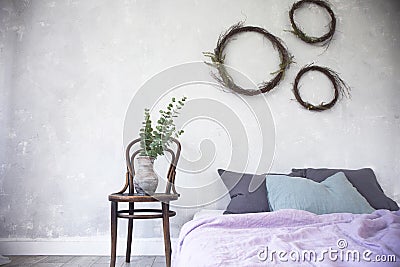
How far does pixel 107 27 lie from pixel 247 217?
208 cm

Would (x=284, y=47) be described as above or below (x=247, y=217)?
above

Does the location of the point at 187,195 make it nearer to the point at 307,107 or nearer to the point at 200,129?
the point at 200,129

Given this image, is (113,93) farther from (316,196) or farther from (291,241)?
(291,241)

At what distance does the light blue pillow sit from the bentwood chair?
67cm

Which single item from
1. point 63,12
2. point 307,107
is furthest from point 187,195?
point 63,12

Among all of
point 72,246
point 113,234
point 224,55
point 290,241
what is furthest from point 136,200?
point 224,55

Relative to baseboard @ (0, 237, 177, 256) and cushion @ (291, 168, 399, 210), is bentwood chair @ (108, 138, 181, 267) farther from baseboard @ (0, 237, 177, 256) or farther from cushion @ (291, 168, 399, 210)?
cushion @ (291, 168, 399, 210)

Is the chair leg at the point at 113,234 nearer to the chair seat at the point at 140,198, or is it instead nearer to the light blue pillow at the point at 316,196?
the chair seat at the point at 140,198

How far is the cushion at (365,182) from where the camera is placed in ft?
9.88

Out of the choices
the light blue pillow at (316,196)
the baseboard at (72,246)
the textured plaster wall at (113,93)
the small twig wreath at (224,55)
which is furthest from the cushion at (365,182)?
the baseboard at (72,246)

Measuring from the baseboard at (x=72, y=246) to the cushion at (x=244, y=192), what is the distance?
2.22ft

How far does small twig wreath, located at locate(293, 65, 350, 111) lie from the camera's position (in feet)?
11.7

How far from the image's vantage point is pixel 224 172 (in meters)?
3.29

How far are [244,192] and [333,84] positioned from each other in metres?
1.21
